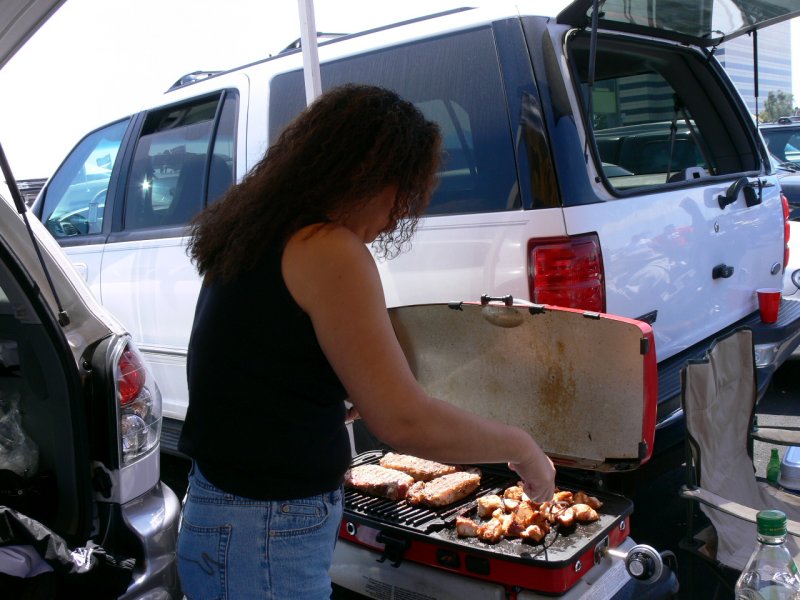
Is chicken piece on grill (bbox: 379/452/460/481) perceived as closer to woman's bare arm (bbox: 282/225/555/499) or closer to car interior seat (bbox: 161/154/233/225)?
woman's bare arm (bbox: 282/225/555/499)

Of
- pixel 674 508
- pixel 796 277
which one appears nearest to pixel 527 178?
pixel 674 508

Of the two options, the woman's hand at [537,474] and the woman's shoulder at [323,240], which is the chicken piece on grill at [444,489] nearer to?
the woman's hand at [537,474]

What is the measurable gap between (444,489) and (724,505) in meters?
0.92

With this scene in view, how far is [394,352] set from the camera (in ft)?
4.85

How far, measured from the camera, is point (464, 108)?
3.03 metres

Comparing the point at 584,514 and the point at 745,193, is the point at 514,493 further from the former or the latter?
the point at 745,193

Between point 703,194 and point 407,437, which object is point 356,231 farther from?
point 703,194

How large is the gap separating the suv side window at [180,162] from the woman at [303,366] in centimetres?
243

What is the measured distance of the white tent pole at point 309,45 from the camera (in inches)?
125

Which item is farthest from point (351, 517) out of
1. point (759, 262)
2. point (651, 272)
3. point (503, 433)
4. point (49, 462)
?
point (759, 262)

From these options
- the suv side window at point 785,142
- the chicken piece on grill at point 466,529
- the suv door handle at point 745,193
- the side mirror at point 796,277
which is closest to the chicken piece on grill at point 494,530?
the chicken piece on grill at point 466,529

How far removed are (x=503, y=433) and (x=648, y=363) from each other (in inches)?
31.4

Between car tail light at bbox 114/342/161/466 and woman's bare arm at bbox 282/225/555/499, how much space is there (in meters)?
0.98

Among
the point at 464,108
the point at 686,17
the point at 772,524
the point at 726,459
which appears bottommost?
the point at 726,459
